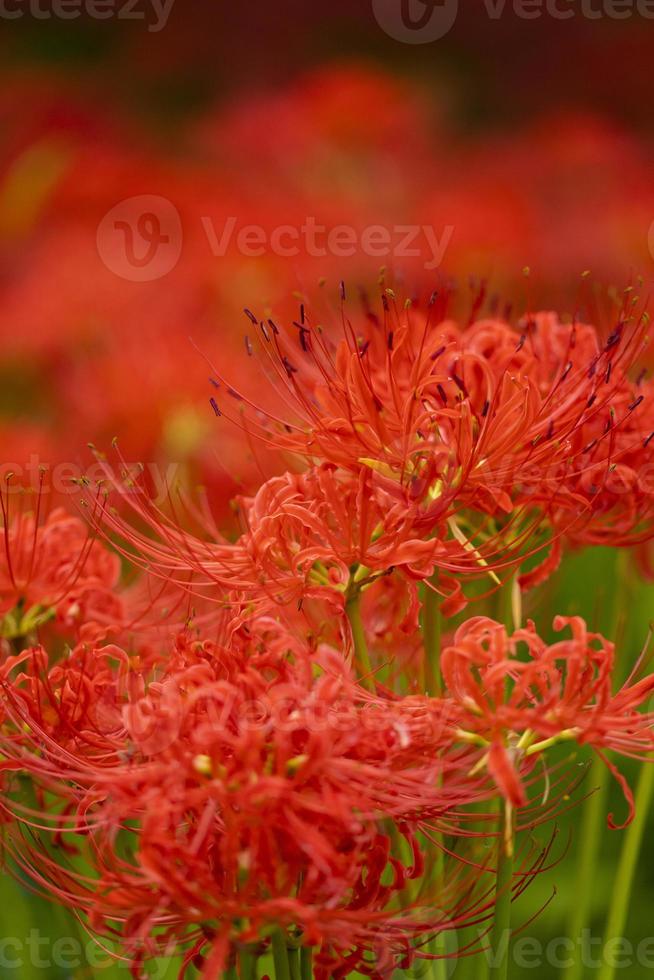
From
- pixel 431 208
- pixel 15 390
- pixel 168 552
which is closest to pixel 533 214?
Result: pixel 431 208

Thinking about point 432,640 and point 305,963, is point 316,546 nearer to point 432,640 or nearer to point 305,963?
point 432,640

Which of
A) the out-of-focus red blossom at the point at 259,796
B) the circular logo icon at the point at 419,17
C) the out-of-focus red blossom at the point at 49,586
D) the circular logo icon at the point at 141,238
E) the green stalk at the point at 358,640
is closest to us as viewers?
the out-of-focus red blossom at the point at 259,796

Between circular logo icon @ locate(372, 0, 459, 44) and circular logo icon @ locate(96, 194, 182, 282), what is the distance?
4.45ft

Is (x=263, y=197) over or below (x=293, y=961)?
over

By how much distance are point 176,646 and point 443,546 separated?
17cm

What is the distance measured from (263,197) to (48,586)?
86.1 inches

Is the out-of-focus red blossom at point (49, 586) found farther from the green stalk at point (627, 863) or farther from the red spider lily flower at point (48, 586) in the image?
the green stalk at point (627, 863)

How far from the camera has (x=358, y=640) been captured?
76cm

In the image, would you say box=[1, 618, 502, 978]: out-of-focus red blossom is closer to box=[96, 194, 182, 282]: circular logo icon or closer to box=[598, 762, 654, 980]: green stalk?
box=[598, 762, 654, 980]: green stalk

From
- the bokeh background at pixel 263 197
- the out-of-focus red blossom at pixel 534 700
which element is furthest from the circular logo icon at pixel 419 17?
the out-of-focus red blossom at pixel 534 700

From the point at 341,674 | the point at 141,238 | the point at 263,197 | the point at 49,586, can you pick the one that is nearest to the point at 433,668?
the point at 341,674

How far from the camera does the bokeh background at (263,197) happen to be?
1.51 metres

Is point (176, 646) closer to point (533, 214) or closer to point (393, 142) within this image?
point (533, 214)

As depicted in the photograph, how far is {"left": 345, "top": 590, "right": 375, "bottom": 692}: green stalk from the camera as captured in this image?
29.4 inches
